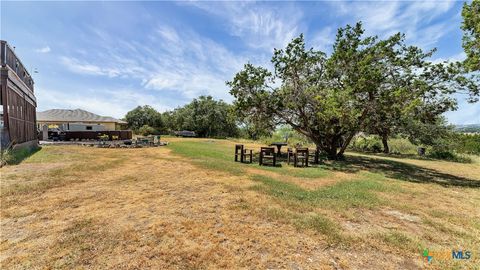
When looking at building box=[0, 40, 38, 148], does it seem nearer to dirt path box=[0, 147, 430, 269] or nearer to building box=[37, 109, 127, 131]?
dirt path box=[0, 147, 430, 269]

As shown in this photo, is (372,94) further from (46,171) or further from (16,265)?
(46,171)

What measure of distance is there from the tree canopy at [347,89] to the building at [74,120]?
2493 centimetres

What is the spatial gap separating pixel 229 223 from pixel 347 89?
A: 29.4 ft

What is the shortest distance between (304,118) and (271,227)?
1048 cm

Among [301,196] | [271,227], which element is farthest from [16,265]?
[301,196]

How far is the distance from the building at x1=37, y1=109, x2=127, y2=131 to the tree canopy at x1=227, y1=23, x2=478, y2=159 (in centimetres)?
2493

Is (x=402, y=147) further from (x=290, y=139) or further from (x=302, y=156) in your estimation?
(x=302, y=156)

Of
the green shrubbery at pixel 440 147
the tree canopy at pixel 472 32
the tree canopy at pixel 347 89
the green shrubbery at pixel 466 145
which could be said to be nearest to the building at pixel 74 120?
the tree canopy at pixel 347 89

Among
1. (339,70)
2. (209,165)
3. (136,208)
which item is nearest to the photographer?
(136,208)

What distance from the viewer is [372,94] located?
10859 millimetres

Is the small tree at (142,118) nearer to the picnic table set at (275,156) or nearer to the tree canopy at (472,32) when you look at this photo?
the picnic table set at (275,156)

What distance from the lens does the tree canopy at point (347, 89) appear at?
952cm

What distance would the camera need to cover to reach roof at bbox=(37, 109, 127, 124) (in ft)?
99.7

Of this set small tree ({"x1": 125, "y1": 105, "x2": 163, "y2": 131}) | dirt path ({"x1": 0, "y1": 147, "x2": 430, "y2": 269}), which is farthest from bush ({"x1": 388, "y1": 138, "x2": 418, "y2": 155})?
small tree ({"x1": 125, "y1": 105, "x2": 163, "y2": 131})
